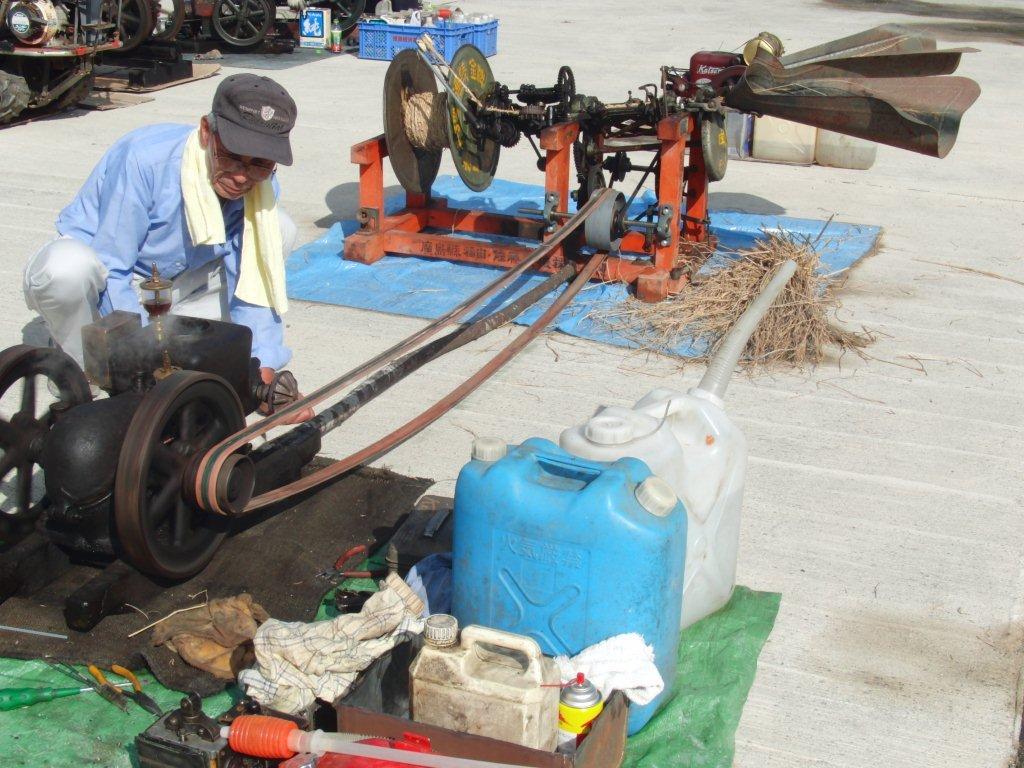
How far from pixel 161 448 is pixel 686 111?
318cm

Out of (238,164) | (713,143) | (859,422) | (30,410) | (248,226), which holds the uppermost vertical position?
(238,164)

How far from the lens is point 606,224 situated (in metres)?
4.99

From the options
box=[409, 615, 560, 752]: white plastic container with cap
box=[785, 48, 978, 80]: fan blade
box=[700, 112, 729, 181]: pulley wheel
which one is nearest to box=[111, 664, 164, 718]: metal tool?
box=[409, 615, 560, 752]: white plastic container with cap

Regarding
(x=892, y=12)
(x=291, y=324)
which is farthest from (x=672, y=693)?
(x=892, y=12)

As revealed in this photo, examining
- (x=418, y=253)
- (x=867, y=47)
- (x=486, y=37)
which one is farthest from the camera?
(x=486, y=37)

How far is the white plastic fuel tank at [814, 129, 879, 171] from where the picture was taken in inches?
300

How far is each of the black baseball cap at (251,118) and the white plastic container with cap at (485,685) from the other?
5.51ft

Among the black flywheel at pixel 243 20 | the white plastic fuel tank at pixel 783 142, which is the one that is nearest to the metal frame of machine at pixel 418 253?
the white plastic fuel tank at pixel 783 142

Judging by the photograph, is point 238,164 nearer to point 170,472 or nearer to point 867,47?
point 170,472

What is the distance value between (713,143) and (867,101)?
2.31 feet

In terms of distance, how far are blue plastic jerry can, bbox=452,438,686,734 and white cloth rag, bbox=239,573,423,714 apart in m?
0.18

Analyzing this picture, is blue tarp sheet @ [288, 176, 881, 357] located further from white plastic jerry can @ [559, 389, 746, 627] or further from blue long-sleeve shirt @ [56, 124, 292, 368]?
white plastic jerry can @ [559, 389, 746, 627]

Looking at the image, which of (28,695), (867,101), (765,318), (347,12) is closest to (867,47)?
(867,101)

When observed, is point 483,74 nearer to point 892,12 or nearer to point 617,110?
point 617,110
